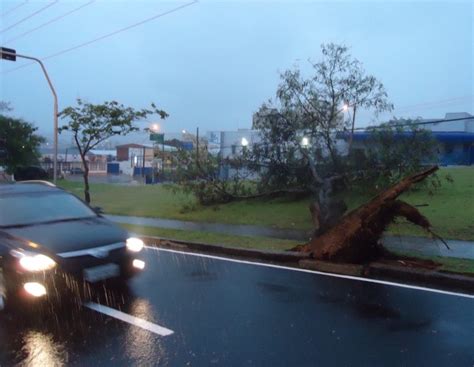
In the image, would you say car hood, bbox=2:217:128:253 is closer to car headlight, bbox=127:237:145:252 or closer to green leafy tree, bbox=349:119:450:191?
car headlight, bbox=127:237:145:252

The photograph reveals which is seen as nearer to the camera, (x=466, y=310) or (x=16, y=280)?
(x=16, y=280)

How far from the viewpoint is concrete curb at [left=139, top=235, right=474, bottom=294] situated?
21.5ft

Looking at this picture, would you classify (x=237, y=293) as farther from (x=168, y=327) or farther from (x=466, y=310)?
(x=466, y=310)

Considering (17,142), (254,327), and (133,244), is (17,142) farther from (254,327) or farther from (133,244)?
(254,327)

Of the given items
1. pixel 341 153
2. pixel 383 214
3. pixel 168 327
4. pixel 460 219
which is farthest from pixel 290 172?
pixel 168 327

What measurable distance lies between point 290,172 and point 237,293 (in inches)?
350

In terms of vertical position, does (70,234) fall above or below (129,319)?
above

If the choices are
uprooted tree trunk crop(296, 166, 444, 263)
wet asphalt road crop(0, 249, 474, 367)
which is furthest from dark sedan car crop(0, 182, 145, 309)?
uprooted tree trunk crop(296, 166, 444, 263)

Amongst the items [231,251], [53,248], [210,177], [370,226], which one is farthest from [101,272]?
[210,177]

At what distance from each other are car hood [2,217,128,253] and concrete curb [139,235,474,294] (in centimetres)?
326

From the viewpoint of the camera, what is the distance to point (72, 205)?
6797 mm

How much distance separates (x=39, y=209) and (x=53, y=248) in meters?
1.37

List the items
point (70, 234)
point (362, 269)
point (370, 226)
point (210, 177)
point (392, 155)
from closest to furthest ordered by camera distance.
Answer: point (70, 234)
point (362, 269)
point (370, 226)
point (392, 155)
point (210, 177)

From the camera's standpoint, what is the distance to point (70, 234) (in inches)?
222
